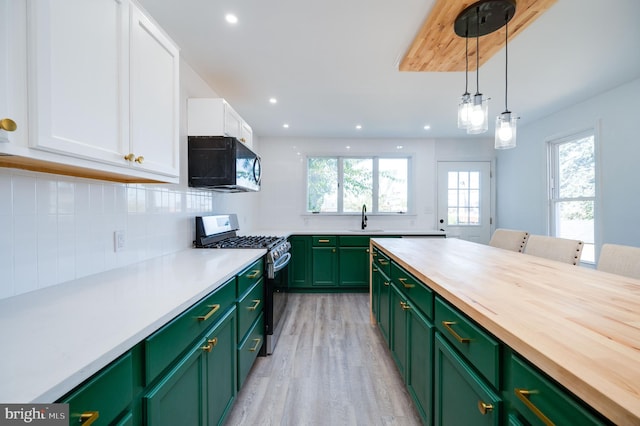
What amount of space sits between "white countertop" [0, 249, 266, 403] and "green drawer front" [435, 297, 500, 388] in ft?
3.27

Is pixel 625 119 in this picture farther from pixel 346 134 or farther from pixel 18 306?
pixel 18 306

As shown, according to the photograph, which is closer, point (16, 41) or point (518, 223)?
point (16, 41)

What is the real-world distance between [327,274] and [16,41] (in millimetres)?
3524

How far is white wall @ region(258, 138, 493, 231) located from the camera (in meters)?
4.43

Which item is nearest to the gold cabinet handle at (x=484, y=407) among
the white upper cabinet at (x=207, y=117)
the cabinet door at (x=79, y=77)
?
the cabinet door at (x=79, y=77)

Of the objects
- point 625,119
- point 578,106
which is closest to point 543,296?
point 625,119

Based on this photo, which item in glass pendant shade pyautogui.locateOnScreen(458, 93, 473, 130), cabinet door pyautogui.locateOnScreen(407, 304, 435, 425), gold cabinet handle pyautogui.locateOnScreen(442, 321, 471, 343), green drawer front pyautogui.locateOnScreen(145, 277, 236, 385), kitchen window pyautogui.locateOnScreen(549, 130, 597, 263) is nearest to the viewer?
green drawer front pyautogui.locateOnScreen(145, 277, 236, 385)

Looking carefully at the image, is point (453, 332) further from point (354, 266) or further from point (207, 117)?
point (354, 266)

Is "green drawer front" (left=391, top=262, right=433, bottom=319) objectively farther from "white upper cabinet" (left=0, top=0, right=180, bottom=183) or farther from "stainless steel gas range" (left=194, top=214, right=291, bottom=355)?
"white upper cabinet" (left=0, top=0, right=180, bottom=183)

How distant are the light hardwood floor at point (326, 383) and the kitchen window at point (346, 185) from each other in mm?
2185

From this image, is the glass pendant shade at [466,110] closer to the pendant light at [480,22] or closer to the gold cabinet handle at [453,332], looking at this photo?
the pendant light at [480,22]

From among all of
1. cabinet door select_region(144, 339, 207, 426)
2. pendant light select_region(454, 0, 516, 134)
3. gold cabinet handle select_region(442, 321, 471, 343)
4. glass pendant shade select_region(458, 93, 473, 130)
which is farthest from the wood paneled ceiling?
cabinet door select_region(144, 339, 207, 426)

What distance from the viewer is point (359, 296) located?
12.1 ft

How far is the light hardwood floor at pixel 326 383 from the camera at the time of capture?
150 centimetres
